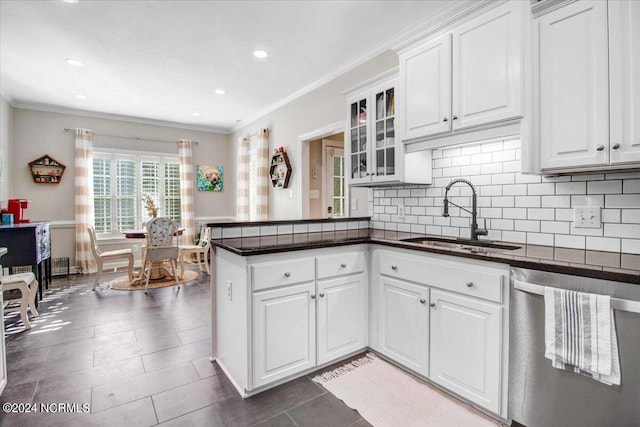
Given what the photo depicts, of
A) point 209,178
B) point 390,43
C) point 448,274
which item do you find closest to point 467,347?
point 448,274

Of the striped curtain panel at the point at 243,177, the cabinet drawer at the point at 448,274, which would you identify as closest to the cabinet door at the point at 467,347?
the cabinet drawer at the point at 448,274

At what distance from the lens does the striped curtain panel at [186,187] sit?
6263 mm

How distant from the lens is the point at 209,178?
6699 millimetres

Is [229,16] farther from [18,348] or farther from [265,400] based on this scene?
[18,348]

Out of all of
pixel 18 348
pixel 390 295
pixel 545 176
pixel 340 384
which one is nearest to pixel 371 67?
pixel 545 176

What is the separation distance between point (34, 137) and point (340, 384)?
602 centimetres

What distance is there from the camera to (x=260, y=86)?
428 cm

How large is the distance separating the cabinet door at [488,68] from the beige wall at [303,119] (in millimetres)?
1099

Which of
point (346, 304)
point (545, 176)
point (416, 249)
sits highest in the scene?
point (545, 176)

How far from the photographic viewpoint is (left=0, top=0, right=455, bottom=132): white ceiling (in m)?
2.57

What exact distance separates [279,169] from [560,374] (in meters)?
4.04

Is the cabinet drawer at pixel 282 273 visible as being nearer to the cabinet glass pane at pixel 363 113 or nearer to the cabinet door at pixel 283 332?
the cabinet door at pixel 283 332

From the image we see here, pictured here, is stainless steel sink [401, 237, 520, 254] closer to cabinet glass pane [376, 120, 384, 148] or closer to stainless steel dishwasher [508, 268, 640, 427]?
stainless steel dishwasher [508, 268, 640, 427]

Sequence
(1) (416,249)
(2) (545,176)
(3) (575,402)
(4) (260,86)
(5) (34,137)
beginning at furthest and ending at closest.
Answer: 1. (5) (34,137)
2. (4) (260,86)
3. (1) (416,249)
4. (2) (545,176)
5. (3) (575,402)
